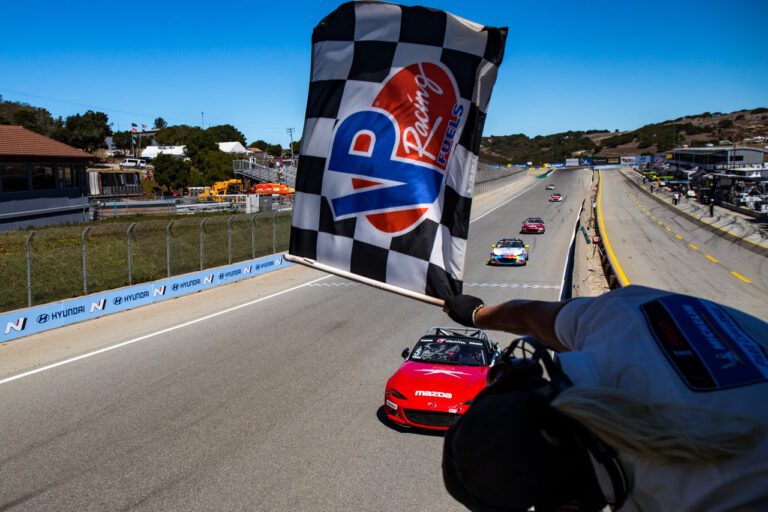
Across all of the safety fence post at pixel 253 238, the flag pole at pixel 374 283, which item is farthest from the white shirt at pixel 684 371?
Result: the safety fence post at pixel 253 238

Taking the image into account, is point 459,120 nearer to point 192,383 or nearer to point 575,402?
point 575,402

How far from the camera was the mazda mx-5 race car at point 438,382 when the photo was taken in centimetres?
851

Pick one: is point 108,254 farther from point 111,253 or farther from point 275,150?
point 275,150

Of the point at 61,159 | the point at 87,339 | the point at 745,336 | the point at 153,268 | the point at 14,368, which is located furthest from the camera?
the point at 61,159

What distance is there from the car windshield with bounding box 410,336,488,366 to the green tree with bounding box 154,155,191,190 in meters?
59.4

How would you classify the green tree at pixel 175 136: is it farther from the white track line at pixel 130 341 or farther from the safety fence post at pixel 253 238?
the white track line at pixel 130 341

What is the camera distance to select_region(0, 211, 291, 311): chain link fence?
1582 centimetres

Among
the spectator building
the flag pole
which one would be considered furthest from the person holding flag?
the spectator building

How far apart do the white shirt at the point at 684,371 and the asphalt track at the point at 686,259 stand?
2159cm

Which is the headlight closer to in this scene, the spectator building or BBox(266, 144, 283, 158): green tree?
the spectator building

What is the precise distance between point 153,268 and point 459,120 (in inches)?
773

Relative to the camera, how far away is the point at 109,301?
1684 cm

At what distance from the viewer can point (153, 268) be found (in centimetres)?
2050

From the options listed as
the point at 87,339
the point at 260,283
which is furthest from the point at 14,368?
the point at 260,283
